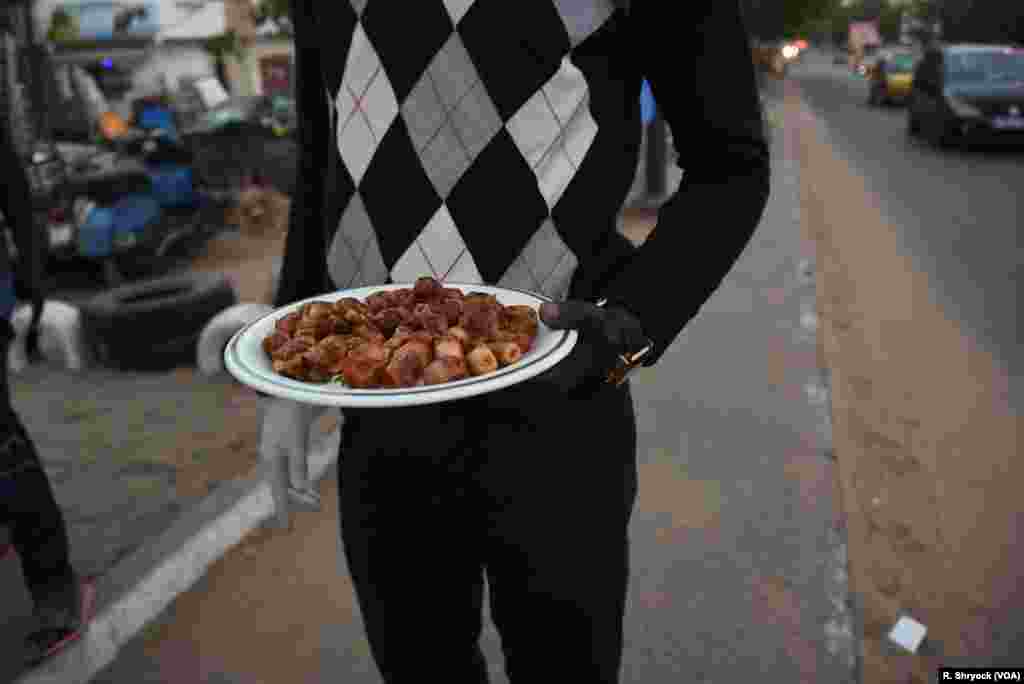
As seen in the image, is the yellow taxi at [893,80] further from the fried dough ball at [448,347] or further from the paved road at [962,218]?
the fried dough ball at [448,347]

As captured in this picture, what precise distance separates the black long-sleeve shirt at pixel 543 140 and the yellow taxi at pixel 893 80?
23.1m

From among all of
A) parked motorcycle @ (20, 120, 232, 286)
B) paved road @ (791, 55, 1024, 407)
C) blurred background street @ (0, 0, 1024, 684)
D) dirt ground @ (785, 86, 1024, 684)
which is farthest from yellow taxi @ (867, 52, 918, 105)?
parked motorcycle @ (20, 120, 232, 286)

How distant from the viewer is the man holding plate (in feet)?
3.64

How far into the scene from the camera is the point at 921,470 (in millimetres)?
3771

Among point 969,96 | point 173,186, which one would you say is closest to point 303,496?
point 173,186

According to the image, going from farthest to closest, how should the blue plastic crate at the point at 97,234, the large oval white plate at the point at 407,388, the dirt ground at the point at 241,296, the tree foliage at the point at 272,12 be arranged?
1. the tree foliage at the point at 272,12
2. the blue plastic crate at the point at 97,234
3. the dirt ground at the point at 241,296
4. the large oval white plate at the point at 407,388

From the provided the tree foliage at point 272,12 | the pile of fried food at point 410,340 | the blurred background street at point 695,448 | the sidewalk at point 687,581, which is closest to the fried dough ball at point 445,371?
the pile of fried food at point 410,340

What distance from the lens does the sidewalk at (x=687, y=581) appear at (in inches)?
103

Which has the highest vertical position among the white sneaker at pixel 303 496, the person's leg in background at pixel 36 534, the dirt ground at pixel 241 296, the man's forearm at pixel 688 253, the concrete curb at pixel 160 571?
the man's forearm at pixel 688 253

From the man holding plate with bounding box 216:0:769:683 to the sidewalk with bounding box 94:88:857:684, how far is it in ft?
4.48

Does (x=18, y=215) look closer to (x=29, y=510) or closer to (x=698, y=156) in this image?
(x=29, y=510)

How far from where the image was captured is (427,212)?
1.23m

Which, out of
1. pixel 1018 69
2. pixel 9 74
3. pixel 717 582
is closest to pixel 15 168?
pixel 717 582

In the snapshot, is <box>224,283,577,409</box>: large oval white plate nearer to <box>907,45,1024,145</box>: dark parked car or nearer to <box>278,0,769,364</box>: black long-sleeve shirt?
<box>278,0,769,364</box>: black long-sleeve shirt
